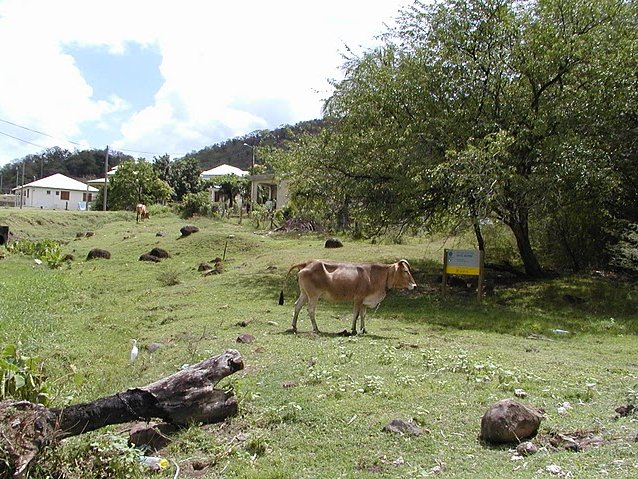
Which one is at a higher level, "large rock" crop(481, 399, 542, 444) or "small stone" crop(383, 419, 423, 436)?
"large rock" crop(481, 399, 542, 444)

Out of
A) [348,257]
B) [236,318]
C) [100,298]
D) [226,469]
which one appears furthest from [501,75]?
[226,469]

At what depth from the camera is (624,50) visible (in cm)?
Result: 1620

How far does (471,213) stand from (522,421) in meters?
10.8

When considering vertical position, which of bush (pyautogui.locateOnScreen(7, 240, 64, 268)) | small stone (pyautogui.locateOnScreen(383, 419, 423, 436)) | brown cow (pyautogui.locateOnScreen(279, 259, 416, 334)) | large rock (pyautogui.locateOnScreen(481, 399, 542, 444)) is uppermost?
brown cow (pyautogui.locateOnScreen(279, 259, 416, 334))

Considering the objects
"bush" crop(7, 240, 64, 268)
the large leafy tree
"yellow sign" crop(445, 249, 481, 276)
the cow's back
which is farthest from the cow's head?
"bush" crop(7, 240, 64, 268)

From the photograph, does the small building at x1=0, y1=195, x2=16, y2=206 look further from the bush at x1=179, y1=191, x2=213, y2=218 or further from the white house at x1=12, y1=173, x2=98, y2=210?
the bush at x1=179, y1=191, x2=213, y2=218

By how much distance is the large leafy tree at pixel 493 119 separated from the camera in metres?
16.1

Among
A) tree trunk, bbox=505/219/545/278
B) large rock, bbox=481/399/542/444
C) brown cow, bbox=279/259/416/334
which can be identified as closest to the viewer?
large rock, bbox=481/399/542/444

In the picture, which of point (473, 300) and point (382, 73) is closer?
point (473, 300)

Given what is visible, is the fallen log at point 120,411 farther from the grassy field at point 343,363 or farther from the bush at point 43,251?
the bush at point 43,251

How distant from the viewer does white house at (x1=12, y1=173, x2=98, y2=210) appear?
76250mm

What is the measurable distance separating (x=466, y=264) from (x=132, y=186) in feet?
140

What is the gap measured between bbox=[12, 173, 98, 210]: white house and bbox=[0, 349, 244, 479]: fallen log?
2885 inches

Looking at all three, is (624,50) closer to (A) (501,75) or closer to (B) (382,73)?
(A) (501,75)
